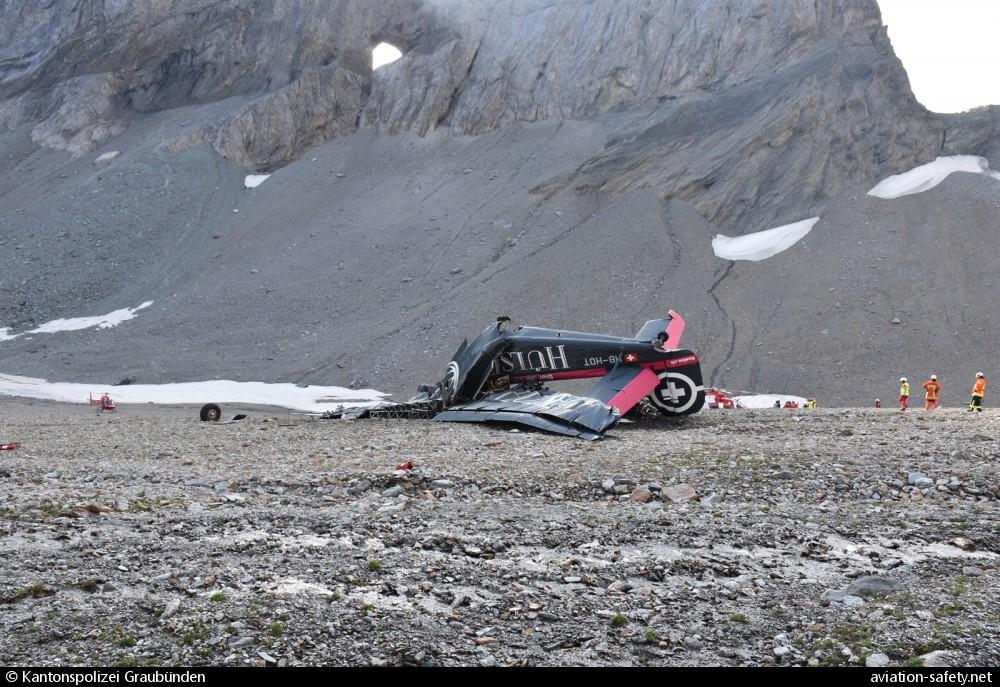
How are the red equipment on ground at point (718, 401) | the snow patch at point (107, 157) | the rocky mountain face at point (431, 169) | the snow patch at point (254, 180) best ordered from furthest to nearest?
the snow patch at point (107, 157) → the snow patch at point (254, 180) → the rocky mountain face at point (431, 169) → the red equipment on ground at point (718, 401)

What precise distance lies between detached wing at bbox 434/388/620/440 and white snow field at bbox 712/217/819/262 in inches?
1529

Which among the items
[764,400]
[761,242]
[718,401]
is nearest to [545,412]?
[718,401]

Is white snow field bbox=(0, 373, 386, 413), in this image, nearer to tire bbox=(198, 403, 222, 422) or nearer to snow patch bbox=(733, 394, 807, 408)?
tire bbox=(198, 403, 222, 422)

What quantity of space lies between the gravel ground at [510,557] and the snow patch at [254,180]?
6312 cm

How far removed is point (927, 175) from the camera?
6012cm

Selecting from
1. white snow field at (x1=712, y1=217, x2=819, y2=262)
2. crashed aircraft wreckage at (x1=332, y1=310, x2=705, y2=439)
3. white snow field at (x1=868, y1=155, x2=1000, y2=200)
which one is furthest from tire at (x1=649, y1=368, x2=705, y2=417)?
white snow field at (x1=868, y1=155, x2=1000, y2=200)

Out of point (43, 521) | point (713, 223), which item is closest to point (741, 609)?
point (43, 521)

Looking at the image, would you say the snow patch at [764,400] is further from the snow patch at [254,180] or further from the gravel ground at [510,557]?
the snow patch at [254,180]

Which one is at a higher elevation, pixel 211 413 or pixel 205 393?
pixel 205 393

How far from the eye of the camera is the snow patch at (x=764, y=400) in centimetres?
4225

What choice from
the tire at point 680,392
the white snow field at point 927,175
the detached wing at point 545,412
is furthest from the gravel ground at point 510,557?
the white snow field at point 927,175

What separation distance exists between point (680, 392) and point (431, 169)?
54.2 meters

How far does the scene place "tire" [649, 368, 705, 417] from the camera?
21.5 metres

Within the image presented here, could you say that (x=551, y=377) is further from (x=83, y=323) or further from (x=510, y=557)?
(x=83, y=323)
